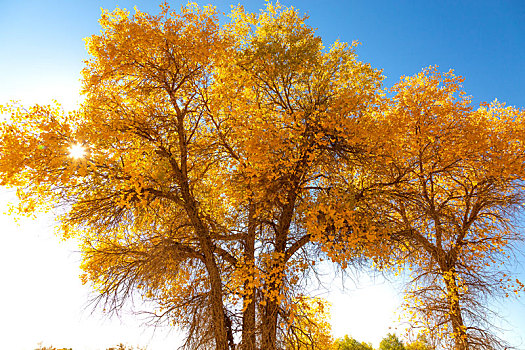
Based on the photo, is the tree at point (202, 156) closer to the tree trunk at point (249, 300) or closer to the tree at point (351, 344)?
the tree trunk at point (249, 300)

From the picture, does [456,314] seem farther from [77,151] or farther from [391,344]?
[391,344]

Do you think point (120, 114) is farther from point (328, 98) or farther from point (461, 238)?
point (461, 238)

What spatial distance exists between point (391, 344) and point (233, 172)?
27.8 metres

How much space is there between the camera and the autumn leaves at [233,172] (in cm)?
905

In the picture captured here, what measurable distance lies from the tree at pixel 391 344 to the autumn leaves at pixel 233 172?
21.3 m

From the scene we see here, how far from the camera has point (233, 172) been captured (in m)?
10.5

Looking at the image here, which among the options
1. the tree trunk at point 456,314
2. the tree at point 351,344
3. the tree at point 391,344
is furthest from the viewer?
the tree at point 391,344

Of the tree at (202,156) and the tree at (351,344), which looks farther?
the tree at (351,344)

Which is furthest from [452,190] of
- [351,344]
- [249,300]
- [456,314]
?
[351,344]

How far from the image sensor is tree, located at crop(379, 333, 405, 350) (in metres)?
30.6

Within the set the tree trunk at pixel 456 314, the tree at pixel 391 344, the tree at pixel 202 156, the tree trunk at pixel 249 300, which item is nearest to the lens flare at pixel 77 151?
the tree at pixel 202 156

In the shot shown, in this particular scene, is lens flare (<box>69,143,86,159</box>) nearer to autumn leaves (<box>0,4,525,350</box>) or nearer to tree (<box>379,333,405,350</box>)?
autumn leaves (<box>0,4,525,350</box>)

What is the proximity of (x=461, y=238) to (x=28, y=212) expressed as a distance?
13.4m

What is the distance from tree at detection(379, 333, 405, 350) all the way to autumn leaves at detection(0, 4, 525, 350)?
70.0 feet
